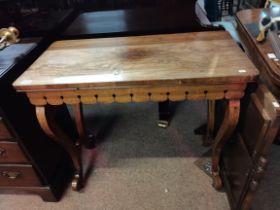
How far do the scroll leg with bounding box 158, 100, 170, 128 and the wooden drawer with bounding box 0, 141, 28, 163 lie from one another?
34.2 inches

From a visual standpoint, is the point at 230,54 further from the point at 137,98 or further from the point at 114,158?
the point at 114,158

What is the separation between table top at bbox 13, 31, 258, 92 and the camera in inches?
30.9

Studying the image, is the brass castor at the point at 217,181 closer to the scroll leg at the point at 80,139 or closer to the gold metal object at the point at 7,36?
the scroll leg at the point at 80,139

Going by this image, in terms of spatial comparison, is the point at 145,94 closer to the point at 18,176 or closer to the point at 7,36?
the point at 7,36

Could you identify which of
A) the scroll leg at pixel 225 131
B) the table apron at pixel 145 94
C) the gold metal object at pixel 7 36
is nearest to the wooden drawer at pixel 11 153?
the table apron at pixel 145 94

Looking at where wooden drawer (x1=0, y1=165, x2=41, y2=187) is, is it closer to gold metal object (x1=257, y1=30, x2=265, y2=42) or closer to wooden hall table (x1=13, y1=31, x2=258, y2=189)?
wooden hall table (x1=13, y1=31, x2=258, y2=189)

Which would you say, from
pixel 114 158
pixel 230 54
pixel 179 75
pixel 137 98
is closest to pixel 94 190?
pixel 114 158

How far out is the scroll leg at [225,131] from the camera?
84 centimetres

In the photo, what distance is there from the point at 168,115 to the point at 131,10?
74cm

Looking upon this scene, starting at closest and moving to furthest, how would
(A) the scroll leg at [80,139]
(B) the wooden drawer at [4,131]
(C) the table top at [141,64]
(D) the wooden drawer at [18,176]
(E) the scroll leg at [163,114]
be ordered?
(C) the table top at [141,64] → (B) the wooden drawer at [4,131] → (D) the wooden drawer at [18,176] → (A) the scroll leg at [80,139] → (E) the scroll leg at [163,114]

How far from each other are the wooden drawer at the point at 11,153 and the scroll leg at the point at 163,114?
2.85ft

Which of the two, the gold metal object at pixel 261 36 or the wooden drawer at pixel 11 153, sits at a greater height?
the gold metal object at pixel 261 36

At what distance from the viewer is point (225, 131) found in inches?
36.9

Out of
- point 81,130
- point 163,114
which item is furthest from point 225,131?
point 81,130
